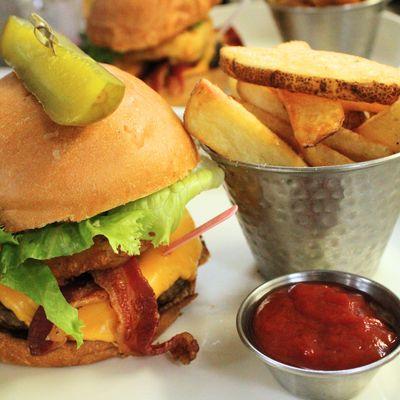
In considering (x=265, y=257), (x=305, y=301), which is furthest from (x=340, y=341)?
(x=265, y=257)

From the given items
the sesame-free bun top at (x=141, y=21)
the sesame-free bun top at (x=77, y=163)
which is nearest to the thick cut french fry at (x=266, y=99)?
the sesame-free bun top at (x=77, y=163)

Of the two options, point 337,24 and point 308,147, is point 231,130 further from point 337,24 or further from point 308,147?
point 337,24

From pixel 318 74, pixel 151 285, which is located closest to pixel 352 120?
pixel 318 74

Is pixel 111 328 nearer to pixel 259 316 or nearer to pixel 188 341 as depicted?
pixel 188 341

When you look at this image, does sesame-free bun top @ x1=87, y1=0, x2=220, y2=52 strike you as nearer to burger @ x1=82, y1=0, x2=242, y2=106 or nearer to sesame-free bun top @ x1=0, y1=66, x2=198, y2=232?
burger @ x1=82, y1=0, x2=242, y2=106

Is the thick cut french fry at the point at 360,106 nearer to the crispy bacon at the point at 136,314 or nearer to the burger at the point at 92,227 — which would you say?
the burger at the point at 92,227

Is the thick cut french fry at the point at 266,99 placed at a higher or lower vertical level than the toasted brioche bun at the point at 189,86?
higher

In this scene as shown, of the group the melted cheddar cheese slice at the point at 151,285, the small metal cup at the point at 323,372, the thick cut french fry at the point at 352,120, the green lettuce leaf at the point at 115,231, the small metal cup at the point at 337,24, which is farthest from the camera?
the small metal cup at the point at 337,24
